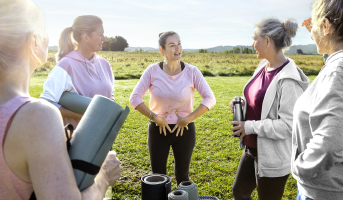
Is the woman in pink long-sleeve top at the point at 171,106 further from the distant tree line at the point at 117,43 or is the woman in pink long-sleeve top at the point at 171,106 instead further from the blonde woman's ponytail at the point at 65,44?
the distant tree line at the point at 117,43

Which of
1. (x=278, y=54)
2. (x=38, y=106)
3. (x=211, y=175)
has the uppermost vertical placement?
(x=278, y=54)

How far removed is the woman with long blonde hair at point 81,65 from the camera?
2.38m

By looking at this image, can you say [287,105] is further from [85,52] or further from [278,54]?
[85,52]

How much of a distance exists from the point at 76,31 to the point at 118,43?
3623 inches

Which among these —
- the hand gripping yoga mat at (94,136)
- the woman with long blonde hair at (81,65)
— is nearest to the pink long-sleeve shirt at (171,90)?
the woman with long blonde hair at (81,65)

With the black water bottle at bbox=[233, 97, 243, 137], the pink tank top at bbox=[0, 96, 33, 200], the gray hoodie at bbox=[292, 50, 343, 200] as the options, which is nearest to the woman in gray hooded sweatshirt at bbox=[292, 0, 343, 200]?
the gray hoodie at bbox=[292, 50, 343, 200]

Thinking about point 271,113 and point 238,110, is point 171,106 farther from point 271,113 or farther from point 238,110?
point 271,113

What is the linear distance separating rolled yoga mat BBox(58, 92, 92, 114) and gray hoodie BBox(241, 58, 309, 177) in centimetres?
158

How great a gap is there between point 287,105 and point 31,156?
6.84 feet

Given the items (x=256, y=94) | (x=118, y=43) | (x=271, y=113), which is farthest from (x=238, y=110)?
(x=118, y=43)

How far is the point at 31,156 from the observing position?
2.89 ft

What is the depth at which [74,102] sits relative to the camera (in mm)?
2258

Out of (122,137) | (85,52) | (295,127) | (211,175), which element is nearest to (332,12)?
(295,127)

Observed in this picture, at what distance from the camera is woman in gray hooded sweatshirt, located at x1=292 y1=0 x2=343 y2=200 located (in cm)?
130
